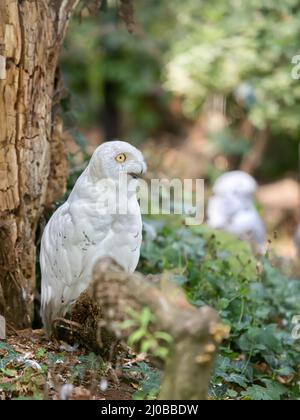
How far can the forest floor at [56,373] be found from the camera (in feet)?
10.7

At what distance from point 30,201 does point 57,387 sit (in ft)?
4.35

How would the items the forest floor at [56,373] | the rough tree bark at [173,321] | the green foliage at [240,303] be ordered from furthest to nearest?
the green foliage at [240,303] → the forest floor at [56,373] → the rough tree bark at [173,321]

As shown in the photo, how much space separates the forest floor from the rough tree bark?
0.39 meters

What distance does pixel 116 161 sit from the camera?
11.9 ft

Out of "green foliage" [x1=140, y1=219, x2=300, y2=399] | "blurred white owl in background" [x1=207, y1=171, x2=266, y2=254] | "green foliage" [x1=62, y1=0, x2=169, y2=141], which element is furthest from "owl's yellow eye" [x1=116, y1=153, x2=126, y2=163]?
"green foliage" [x1=62, y1=0, x2=169, y2=141]

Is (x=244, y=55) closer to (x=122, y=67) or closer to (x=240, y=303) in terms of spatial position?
(x=122, y=67)

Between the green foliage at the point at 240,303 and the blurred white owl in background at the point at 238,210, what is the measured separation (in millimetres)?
847

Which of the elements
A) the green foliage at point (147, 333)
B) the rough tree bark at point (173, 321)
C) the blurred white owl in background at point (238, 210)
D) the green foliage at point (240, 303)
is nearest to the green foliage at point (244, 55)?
the blurred white owl in background at point (238, 210)

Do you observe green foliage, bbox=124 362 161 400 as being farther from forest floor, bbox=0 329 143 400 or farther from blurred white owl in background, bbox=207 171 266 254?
blurred white owl in background, bbox=207 171 266 254

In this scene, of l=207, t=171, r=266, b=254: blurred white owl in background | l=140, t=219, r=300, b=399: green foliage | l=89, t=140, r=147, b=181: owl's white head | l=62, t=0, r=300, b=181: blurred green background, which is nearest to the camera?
l=89, t=140, r=147, b=181: owl's white head

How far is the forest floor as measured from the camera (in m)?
3.26

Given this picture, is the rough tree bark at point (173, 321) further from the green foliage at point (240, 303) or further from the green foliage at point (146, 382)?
the green foliage at point (240, 303)

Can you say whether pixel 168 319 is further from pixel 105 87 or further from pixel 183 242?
pixel 105 87
